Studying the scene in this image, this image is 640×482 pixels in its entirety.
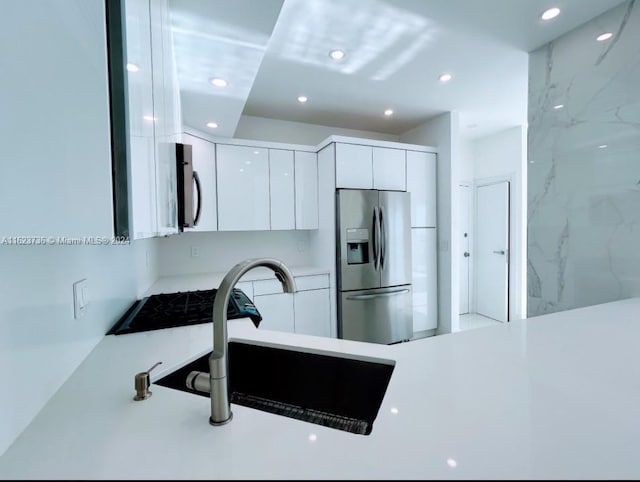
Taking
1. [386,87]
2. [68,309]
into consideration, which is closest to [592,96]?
[386,87]

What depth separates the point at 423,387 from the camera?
26.7 inches

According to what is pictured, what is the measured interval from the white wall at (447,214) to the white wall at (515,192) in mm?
1126

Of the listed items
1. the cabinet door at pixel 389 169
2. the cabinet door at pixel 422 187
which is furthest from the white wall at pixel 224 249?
the cabinet door at pixel 422 187

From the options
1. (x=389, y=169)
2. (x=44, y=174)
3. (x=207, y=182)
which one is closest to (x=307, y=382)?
(x=44, y=174)


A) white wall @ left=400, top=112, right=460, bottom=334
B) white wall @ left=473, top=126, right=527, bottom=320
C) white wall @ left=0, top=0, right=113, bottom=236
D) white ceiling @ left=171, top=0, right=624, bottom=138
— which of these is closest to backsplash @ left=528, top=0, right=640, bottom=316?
white ceiling @ left=171, top=0, right=624, bottom=138

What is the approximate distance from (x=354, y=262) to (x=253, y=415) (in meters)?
2.35

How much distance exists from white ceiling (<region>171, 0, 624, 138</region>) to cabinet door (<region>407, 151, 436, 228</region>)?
0.56 m

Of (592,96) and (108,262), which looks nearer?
(108,262)

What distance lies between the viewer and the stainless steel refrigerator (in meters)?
2.84

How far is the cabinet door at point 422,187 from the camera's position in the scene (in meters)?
3.29

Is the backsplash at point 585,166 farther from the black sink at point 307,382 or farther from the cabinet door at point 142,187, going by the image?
the cabinet door at point 142,187

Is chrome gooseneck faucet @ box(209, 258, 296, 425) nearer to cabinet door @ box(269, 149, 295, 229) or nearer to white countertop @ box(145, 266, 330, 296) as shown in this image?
white countertop @ box(145, 266, 330, 296)

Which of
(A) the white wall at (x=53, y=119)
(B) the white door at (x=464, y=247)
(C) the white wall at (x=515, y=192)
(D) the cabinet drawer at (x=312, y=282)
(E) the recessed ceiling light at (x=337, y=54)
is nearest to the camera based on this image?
(A) the white wall at (x=53, y=119)

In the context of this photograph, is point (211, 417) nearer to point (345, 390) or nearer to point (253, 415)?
point (253, 415)
